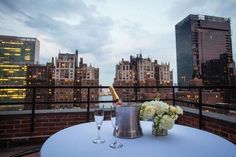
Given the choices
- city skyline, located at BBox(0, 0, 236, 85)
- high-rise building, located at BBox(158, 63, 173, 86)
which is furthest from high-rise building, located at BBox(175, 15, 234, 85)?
high-rise building, located at BBox(158, 63, 173, 86)

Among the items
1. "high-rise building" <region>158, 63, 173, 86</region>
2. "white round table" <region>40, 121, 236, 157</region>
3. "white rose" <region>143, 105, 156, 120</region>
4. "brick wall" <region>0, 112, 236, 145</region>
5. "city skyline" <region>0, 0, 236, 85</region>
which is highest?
"city skyline" <region>0, 0, 236, 85</region>

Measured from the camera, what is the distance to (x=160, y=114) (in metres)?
1.17

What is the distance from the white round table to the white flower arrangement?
0.09m

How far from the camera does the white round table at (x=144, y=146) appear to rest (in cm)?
86

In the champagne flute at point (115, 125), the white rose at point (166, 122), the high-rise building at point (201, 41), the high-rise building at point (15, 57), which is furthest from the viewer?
the high-rise building at point (201, 41)

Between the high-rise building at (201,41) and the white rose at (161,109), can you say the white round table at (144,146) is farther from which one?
the high-rise building at (201,41)

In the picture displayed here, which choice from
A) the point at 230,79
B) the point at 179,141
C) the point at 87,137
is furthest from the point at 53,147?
the point at 230,79

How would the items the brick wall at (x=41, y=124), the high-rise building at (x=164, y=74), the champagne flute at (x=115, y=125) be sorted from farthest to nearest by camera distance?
the high-rise building at (x=164, y=74), the brick wall at (x=41, y=124), the champagne flute at (x=115, y=125)

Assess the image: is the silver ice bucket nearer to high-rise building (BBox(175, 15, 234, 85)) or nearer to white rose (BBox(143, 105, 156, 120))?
white rose (BBox(143, 105, 156, 120))

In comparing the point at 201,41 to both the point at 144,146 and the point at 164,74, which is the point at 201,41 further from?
the point at 144,146

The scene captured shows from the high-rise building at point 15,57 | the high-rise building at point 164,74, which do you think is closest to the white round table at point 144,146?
the high-rise building at point 164,74

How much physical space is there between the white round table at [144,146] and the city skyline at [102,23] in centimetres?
1027

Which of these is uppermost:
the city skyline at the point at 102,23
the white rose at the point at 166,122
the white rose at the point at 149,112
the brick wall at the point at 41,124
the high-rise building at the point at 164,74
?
the city skyline at the point at 102,23

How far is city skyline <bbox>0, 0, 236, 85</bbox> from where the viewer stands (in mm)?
15102
